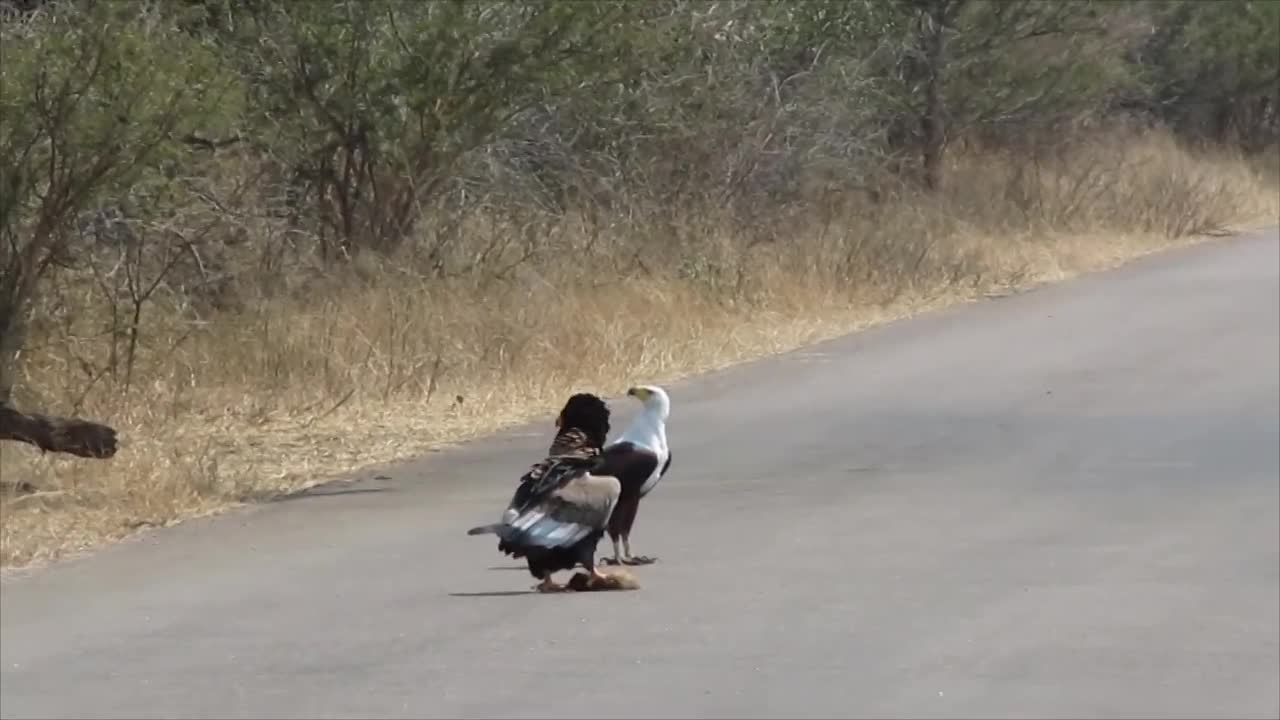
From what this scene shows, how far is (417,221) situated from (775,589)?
891 cm

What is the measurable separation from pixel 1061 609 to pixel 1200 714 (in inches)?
59.7

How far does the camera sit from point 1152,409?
44.9 ft

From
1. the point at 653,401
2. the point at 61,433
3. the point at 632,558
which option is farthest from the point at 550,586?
the point at 61,433

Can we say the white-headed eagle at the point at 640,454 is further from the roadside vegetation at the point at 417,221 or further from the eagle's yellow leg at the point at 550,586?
the roadside vegetation at the point at 417,221

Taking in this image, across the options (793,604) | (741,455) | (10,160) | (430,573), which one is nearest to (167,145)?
(10,160)

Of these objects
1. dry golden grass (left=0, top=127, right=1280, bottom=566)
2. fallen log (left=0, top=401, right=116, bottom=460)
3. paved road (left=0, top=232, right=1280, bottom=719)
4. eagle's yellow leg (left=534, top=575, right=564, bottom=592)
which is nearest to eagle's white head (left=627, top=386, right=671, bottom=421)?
paved road (left=0, top=232, right=1280, bottom=719)

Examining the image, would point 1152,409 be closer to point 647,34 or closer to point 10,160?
point 647,34

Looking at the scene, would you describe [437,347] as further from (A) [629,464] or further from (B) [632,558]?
(A) [629,464]

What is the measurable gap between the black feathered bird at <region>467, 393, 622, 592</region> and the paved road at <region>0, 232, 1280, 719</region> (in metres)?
0.39

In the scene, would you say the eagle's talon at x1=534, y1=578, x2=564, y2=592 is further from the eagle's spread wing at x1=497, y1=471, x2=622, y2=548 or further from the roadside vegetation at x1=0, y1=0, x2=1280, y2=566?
the roadside vegetation at x1=0, y1=0, x2=1280, y2=566

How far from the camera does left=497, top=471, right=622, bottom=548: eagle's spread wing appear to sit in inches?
290

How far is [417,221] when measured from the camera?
17078 mm

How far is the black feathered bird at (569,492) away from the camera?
7344 millimetres

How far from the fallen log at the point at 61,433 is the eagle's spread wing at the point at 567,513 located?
3603 millimetres
